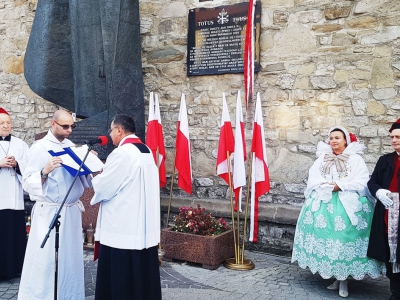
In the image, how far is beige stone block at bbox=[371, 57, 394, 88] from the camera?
18.3 ft

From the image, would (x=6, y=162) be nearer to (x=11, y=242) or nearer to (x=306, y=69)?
(x=11, y=242)

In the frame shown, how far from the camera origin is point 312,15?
6059 millimetres

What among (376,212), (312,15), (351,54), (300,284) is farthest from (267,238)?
(312,15)

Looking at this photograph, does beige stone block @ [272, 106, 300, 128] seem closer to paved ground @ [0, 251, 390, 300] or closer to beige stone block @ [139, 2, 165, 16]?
paved ground @ [0, 251, 390, 300]

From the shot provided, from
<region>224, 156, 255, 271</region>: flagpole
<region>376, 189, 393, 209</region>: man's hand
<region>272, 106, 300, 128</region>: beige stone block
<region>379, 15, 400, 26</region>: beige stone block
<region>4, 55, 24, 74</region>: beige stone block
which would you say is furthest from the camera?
<region>4, 55, 24, 74</region>: beige stone block

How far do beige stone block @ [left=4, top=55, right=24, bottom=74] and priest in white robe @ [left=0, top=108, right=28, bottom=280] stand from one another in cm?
377

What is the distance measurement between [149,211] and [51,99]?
142 inches

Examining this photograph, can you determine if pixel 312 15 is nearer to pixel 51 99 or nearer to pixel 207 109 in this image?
pixel 207 109

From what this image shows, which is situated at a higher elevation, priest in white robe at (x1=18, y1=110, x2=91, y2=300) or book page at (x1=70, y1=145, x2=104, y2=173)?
book page at (x1=70, y1=145, x2=104, y2=173)

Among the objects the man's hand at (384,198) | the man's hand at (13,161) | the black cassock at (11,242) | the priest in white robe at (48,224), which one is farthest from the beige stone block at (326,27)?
the black cassock at (11,242)

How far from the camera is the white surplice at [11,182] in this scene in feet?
16.3

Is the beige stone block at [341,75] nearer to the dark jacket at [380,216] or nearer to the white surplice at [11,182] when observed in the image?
the dark jacket at [380,216]

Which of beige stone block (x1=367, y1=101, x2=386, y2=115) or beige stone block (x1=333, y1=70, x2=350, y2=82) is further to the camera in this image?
beige stone block (x1=333, y1=70, x2=350, y2=82)

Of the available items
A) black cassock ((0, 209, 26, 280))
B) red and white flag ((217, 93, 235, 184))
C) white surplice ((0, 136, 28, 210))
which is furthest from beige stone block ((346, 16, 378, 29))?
black cassock ((0, 209, 26, 280))
